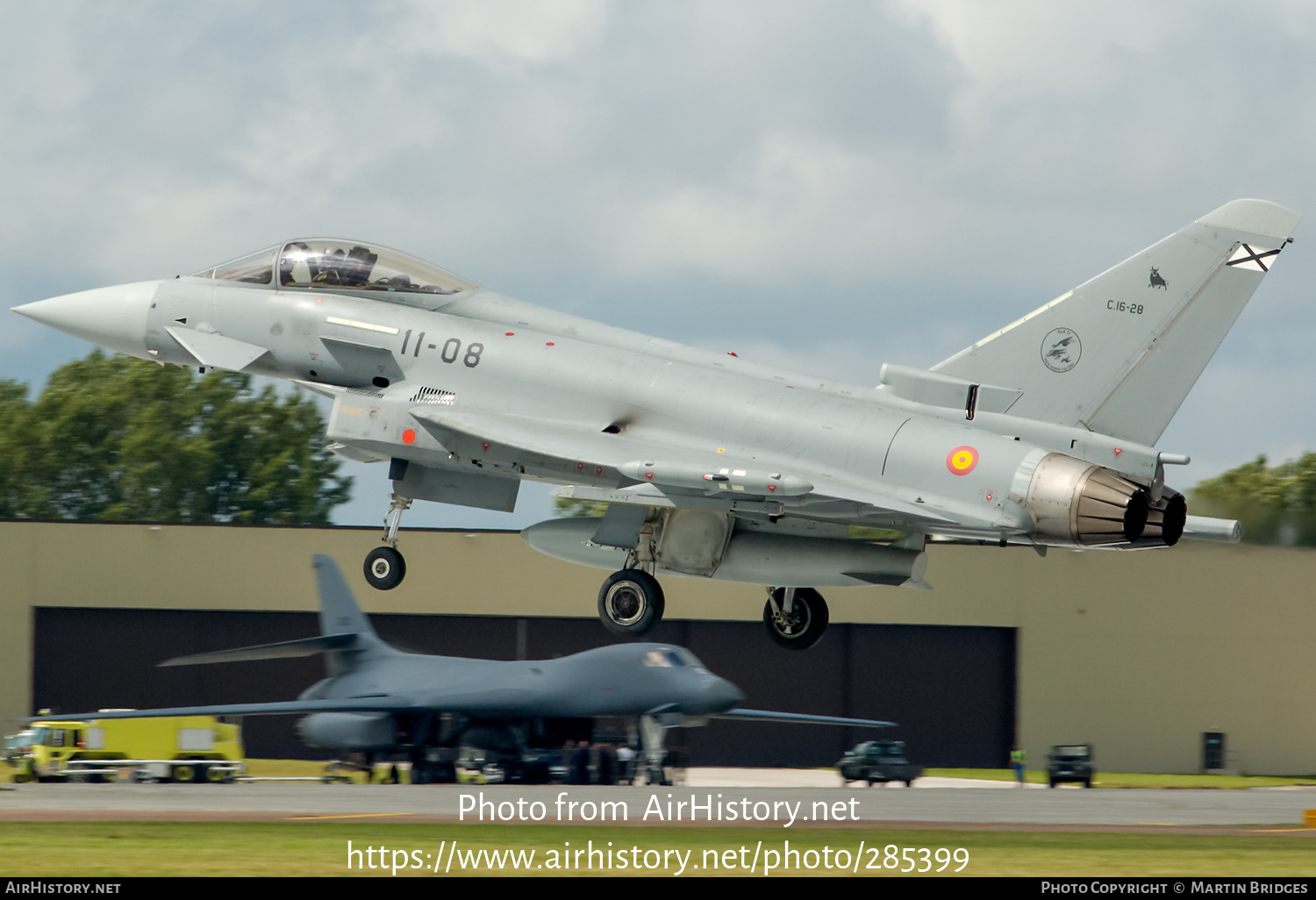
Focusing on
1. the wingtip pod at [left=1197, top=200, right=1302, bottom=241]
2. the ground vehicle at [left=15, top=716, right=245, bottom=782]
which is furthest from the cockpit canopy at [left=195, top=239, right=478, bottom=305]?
the ground vehicle at [left=15, top=716, right=245, bottom=782]

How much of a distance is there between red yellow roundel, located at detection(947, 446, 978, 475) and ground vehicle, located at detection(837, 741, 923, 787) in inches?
949

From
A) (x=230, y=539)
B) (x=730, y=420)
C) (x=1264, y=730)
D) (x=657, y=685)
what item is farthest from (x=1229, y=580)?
(x=730, y=420)

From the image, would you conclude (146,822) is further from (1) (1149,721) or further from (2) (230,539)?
(1) (1149,721)

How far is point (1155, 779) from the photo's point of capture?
4822cm

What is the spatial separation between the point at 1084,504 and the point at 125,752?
28.4 m

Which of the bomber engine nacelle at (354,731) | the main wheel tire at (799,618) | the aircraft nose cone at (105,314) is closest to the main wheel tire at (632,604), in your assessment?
the main wheel tire at (799,618)

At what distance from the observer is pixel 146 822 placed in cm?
2502

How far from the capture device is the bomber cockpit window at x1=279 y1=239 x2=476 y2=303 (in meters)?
21.0

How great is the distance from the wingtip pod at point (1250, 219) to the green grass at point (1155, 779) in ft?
97.2

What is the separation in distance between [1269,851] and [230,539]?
112 ft

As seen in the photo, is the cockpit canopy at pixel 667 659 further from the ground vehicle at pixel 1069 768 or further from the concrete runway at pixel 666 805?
the ground vehicle at pixel 1069 768

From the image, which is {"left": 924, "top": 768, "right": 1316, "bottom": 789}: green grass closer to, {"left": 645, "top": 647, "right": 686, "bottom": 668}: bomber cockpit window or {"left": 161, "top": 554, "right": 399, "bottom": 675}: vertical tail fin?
{"left": 645, "top": 647, "right": 686, "bottom": 668}: bomber cockpit window

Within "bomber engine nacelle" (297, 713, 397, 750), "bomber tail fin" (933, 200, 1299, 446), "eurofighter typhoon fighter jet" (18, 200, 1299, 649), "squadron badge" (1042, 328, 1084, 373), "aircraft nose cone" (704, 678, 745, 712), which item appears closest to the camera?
"eurofighter typhoon fighter jet" (18, 200, 1299, 649)

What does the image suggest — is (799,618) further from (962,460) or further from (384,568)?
(384,568)
